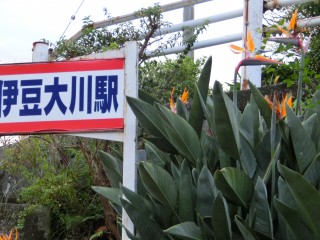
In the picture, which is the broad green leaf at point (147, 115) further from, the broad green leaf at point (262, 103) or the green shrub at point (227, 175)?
the broad green leaf at point (262, 103)

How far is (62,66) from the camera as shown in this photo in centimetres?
339

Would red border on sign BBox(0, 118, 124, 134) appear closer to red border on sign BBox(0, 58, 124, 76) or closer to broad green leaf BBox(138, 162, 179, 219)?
red border on sign BBox(0, 58, 124, 76)

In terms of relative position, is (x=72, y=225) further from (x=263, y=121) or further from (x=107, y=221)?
(x=263, y=121)

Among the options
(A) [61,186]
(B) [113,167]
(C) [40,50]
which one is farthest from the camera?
(A) [61,186]

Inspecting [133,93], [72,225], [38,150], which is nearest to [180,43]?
[38,150]

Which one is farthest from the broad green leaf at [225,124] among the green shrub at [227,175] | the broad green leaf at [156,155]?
the broad green leaf at [156,155]

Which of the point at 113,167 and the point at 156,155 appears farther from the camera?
the point at 113,167

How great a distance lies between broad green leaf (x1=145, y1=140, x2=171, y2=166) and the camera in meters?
3.24

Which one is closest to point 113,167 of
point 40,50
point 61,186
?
point 40,50

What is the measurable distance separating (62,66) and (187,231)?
4.15 ft

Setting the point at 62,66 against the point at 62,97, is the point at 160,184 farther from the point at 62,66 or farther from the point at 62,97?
the point at 62,66

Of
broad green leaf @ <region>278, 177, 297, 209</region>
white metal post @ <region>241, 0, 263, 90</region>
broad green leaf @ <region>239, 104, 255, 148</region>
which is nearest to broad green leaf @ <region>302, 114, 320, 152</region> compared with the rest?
broad green leaf @ <region>239, 104, 255, 148</region>

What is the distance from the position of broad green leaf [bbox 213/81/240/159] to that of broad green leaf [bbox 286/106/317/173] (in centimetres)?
25

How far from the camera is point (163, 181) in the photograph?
2.85 m
